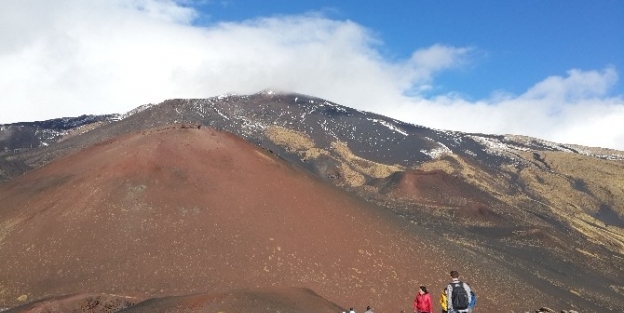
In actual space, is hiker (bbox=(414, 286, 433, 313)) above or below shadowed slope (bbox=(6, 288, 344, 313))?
above

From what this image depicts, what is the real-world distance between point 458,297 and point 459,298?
3 cm

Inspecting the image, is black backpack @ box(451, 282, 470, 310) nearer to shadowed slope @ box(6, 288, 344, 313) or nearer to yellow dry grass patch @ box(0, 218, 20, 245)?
shadowed slope @ box(6, 288, 344, 313)

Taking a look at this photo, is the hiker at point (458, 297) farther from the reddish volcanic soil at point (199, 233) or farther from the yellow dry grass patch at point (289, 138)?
the yellow dry grass patch at point (289, 138)

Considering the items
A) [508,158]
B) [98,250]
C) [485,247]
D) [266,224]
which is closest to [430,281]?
[266,224]

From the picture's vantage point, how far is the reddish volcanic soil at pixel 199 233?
31531mm

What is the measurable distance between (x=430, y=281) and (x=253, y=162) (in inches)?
597

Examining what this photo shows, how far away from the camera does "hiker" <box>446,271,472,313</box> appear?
13.5 metres

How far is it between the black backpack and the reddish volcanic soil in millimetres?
17656

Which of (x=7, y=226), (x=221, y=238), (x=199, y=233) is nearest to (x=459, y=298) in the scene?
(x=221, y=238)

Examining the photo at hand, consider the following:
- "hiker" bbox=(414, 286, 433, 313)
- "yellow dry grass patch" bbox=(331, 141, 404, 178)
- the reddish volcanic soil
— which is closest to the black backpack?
"hiker" bbox=(414, 286, 433, 313)

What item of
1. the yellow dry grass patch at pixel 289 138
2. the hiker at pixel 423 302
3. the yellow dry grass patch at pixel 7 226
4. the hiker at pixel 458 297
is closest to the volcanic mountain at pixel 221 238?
the yellow dry grass patch at pixel 7 226

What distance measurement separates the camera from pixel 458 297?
13547 millimetres

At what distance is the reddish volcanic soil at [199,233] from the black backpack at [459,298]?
1766cm

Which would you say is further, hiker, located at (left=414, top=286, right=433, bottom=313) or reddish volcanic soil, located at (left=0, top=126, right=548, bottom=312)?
reddish volcanic soil, located at (left=0, top=126, right=548, bottom=312)
